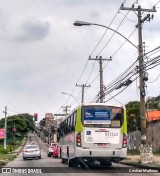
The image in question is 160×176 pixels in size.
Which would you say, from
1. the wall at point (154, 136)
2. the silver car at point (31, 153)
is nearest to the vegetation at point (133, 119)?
the wall at point (154, 136)

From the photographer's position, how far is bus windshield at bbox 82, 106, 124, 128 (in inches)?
861

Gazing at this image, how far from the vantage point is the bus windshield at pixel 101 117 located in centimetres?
2186

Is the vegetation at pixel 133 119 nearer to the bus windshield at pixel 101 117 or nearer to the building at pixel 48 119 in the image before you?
the bus windshield at pixel 101 117

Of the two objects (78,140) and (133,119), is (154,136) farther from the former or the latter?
(78,140)

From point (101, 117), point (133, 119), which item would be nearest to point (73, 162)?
point (101, 117)

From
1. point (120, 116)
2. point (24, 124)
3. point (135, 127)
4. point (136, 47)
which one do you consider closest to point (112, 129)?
point (120, 116)

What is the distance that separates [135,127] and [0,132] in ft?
100

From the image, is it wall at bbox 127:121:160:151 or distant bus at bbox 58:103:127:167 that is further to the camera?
→ wall at bbox 127:121:160:151

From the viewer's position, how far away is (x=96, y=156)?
71.2 ft

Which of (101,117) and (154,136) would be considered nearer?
(101,117)

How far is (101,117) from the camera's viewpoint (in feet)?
72.0

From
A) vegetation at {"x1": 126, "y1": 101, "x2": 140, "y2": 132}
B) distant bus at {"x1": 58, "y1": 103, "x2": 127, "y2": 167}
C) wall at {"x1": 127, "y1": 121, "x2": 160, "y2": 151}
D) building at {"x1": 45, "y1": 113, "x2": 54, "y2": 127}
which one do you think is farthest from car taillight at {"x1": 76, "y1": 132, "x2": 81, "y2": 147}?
building at {"x1": 45, "y1": 113, "x2": 54, "y2": 127}

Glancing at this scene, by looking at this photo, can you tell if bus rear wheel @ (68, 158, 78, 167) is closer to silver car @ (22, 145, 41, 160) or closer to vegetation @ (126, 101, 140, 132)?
silver car @ (22, 145, 41, 160)

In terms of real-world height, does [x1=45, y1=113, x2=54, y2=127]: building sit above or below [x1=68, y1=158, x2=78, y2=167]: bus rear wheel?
above
